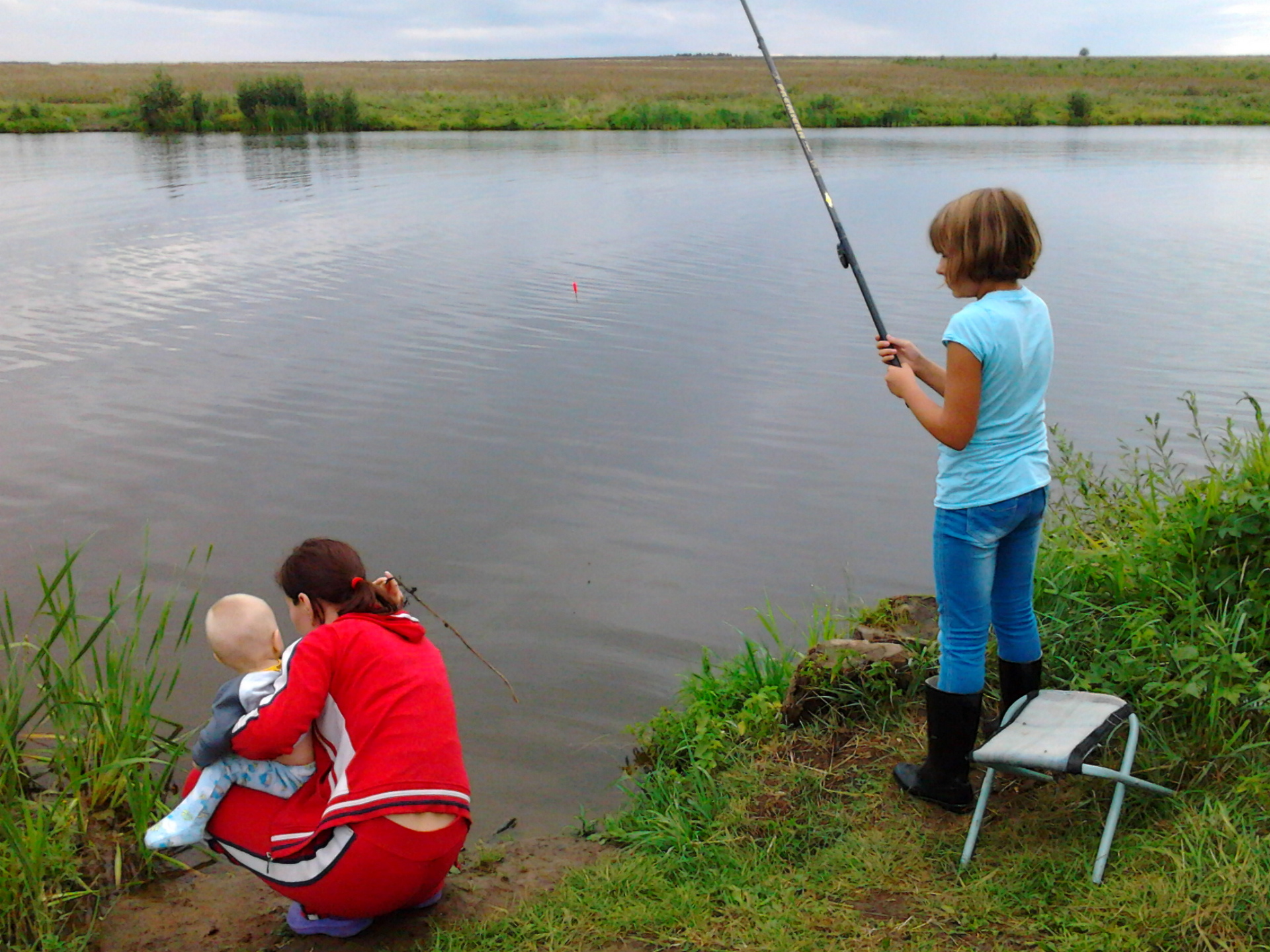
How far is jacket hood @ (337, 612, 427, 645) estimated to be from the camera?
254 centimetres

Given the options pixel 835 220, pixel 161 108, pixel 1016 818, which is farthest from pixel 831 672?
pixel 161 108

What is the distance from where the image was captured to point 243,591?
16.1 feet

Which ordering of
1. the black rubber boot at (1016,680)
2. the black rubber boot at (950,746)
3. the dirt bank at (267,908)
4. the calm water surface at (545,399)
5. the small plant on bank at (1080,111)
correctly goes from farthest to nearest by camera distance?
the small plant on bank at (1080,111), the calm water surface at (545,399), the black rubber boot at (1016,680), the black rubber boot at (950,746), the dirt bank at (267,908)

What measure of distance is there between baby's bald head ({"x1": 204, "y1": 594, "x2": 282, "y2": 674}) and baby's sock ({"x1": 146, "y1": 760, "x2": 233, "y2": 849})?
251 mm

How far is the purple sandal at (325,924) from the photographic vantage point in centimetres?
263

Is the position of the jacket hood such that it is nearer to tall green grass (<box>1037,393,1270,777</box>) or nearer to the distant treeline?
tall green grass (<box>1037,393,1270,777</box>)

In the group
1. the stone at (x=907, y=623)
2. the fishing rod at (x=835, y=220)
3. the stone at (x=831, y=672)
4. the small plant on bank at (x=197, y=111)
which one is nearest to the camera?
the fishing rod at (x=835, y=220)

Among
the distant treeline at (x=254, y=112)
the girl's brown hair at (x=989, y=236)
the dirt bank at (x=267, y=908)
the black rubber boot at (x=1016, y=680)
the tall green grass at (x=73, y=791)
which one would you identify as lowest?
the dirt bank at (x=267, y=908)

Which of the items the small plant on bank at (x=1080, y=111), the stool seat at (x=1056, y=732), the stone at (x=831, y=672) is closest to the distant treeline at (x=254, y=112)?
the small plant on bank at (x=1080, y=111)

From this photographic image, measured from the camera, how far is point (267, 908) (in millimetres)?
2889

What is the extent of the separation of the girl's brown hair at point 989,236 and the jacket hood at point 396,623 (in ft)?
5.05

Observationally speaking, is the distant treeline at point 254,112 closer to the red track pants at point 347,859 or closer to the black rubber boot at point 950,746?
the red track pants at point 347,859

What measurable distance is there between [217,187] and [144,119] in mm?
22241

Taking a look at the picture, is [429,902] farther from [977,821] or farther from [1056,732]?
[1056,732]
